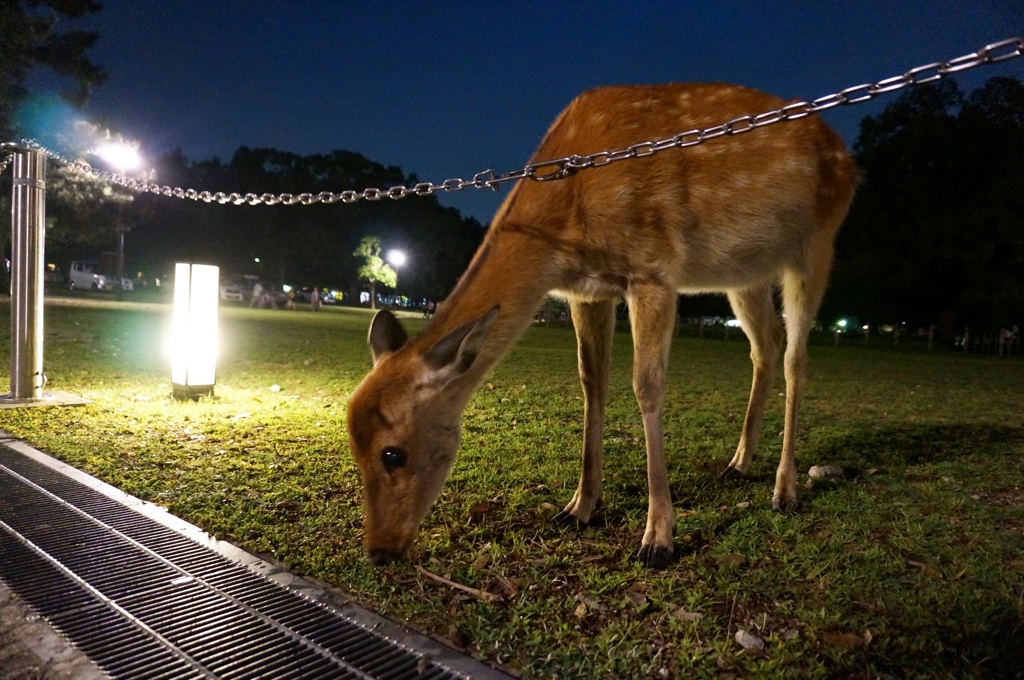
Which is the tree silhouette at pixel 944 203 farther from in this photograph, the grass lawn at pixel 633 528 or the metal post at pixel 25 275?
the metal post at pixel 25 275

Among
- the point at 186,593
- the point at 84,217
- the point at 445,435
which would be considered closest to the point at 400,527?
the point at 445,435

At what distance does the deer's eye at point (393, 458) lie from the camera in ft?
9.89

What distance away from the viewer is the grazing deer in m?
3.06

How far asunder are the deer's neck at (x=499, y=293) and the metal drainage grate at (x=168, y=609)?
1269 millimetres

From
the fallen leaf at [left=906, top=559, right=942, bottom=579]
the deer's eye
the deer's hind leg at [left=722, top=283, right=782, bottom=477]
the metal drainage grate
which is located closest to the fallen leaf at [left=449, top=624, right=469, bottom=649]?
the metal drainage grate

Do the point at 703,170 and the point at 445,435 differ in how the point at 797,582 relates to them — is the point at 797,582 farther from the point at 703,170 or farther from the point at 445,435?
the point at 703,170

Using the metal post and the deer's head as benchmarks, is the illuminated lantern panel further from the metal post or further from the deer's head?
the deer's head

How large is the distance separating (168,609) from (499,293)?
7.10 feet

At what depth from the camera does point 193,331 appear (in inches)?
288

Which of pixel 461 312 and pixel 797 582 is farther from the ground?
pixel 461 312

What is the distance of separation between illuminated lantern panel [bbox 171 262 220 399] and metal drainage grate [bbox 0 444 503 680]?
3.52m

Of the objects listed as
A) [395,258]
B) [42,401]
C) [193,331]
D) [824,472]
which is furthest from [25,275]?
[395,258]

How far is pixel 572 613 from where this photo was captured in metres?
2.83

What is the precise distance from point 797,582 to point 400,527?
6.34 feet
